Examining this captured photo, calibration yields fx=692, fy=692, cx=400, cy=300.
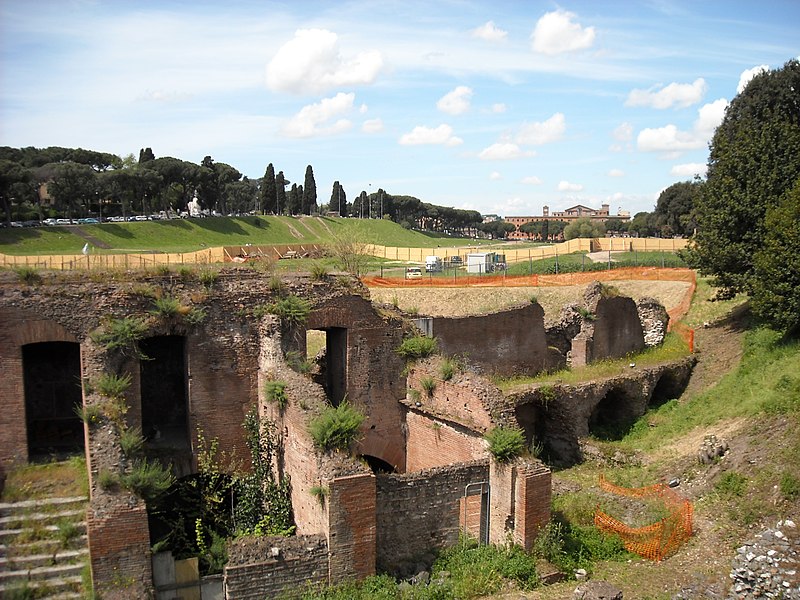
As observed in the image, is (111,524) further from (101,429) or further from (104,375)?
(104,375)

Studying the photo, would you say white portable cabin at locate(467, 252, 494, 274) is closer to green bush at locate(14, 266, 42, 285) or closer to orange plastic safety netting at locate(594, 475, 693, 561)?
orange plastic safety netting at locate(594, 475, 693, 561)

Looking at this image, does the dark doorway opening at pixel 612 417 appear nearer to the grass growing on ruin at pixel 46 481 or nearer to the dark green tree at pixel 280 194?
the grass growing on ruin at pixel 46 481

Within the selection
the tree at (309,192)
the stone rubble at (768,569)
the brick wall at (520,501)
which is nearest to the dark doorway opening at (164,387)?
the brick wall at (520,501)

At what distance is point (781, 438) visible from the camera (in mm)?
14914

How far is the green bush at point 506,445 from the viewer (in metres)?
12.2

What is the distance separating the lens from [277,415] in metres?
13.4

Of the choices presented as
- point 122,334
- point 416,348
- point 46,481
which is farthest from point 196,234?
point 46,481

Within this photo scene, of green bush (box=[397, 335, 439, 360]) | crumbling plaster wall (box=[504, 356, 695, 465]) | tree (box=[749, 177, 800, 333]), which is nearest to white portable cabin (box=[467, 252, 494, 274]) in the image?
tree (box=[749, 177, 800, 333])

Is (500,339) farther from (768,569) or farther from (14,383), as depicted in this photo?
(14,383)

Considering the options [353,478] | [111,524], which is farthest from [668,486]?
[111,524]

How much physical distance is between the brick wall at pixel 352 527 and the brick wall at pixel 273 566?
0.22m

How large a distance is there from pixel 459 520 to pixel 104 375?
689 cm

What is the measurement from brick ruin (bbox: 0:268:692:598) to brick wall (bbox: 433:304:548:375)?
331 cm

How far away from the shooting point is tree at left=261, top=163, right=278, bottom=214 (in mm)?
89500
